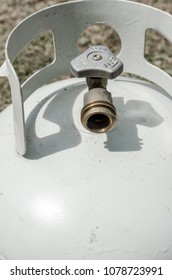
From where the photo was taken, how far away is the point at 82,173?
46.5 inches

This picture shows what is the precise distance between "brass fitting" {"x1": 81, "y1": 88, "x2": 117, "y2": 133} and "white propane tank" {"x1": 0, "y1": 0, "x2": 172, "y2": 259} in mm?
45

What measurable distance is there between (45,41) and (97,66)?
1.31 meters

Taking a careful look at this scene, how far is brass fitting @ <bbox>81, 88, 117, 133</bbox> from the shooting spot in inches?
Result: 44.9

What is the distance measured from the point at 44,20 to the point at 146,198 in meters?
0.48

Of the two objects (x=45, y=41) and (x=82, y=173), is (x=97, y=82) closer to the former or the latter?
(x=82, y=173)

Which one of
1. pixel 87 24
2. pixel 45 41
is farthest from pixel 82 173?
pixel 45 41

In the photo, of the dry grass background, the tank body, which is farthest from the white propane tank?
the dry grass background

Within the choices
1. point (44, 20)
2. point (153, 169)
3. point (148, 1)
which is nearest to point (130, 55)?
point (44, 20)

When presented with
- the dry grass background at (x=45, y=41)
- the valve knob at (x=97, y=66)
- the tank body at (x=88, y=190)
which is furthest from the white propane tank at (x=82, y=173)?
the dry grass background at (x=45, y=41)

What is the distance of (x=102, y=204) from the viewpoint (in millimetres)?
1153

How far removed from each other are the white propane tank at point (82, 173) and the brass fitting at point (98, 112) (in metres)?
0.04

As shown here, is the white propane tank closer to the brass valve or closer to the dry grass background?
the brass valve

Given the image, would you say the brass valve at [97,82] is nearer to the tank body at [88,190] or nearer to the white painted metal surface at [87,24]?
the tank body at [88,190]
